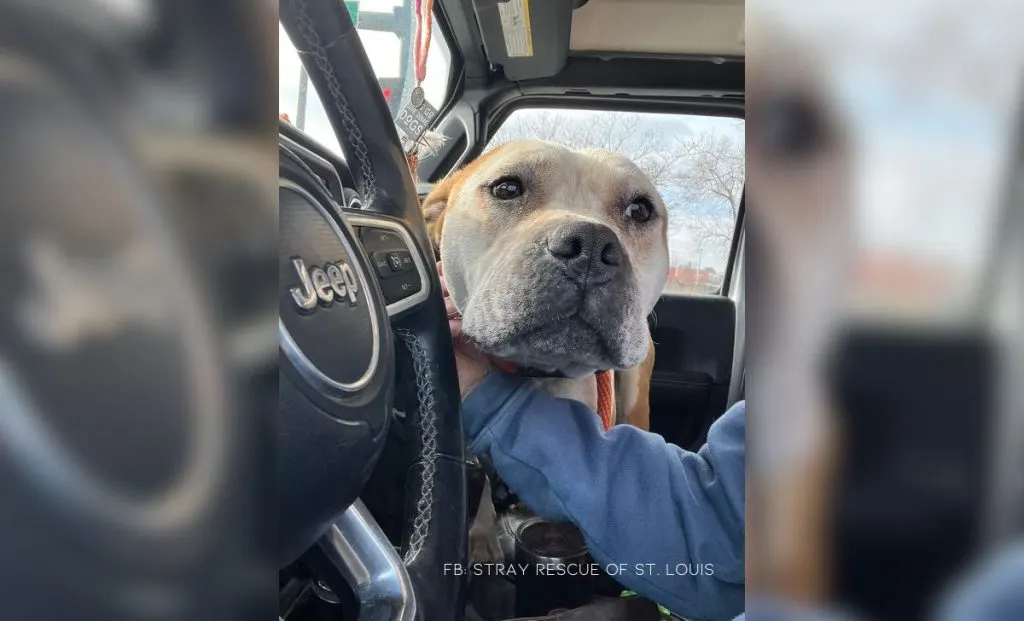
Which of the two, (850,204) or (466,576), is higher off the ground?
(850,204)

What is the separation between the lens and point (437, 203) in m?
1.19

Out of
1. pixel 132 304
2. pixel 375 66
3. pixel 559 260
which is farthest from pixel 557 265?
pixel 132 304

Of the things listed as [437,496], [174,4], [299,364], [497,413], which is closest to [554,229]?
[497,413]

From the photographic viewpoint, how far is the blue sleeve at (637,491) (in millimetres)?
615

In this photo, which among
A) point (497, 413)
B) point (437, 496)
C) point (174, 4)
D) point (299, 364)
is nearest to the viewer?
point (174, 4)

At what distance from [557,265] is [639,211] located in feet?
1.15

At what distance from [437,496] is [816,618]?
1.18 feet

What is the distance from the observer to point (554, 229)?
0.84m

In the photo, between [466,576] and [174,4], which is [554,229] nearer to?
[466,576]

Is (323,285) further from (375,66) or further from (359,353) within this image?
(375,66)

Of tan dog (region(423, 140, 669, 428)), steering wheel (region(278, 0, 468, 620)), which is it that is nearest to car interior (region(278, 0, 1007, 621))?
steering wheel (region(278, 0, 468, 620))

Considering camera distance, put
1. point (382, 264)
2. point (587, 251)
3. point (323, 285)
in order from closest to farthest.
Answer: point (323, 285), point (382, 264), point (587, 251)

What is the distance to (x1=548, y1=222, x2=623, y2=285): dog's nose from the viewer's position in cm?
77

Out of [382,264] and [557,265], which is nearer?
[382,264]
